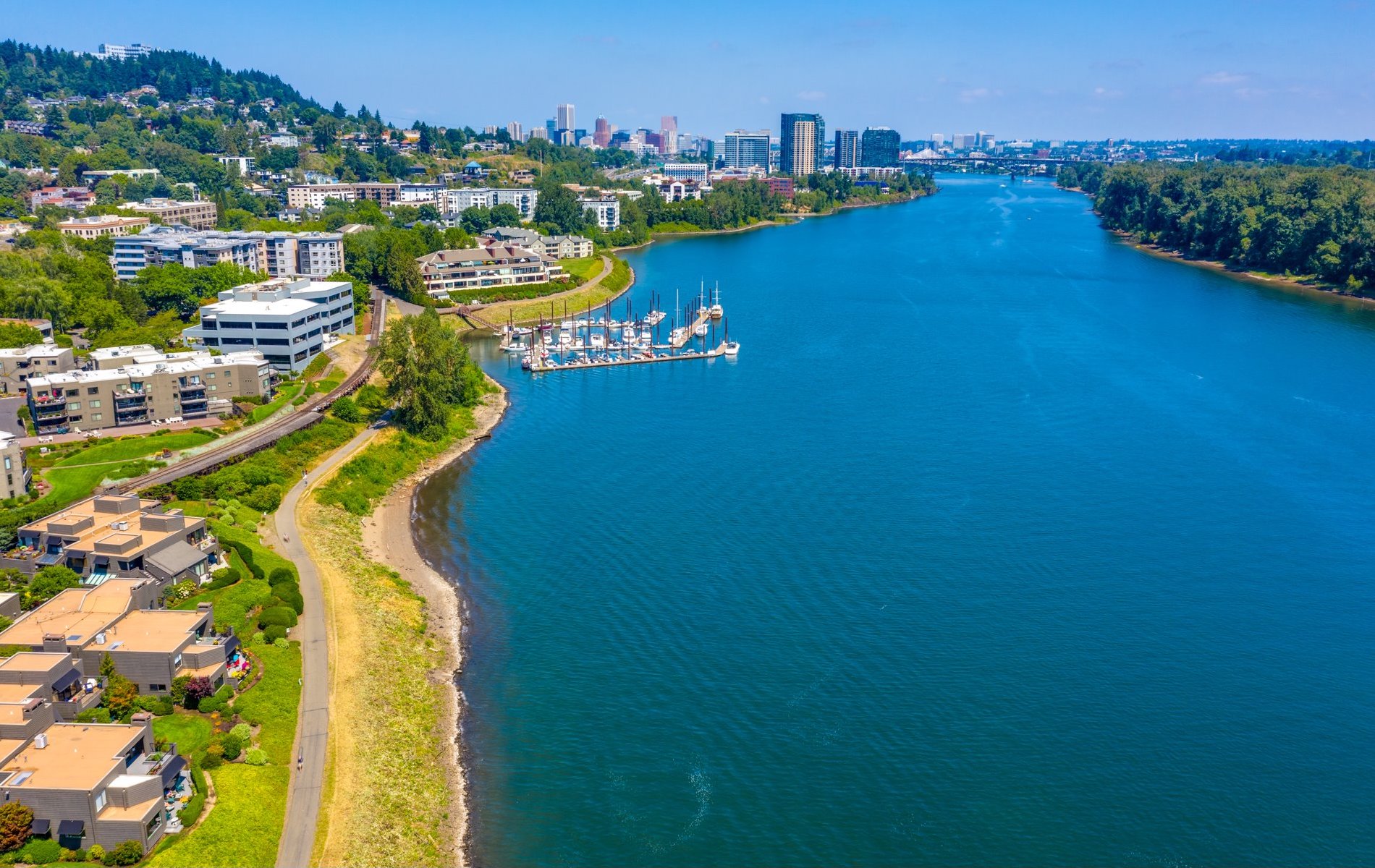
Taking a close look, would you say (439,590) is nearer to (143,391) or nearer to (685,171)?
(143,391)

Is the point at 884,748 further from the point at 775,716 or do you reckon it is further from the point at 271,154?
the point at 271,154

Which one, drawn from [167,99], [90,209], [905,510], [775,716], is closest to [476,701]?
[775,716]

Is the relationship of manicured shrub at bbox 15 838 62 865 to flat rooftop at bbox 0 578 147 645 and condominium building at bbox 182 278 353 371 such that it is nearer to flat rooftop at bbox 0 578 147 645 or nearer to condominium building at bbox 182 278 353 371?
flat rooftop at bbox 0 578 147 645

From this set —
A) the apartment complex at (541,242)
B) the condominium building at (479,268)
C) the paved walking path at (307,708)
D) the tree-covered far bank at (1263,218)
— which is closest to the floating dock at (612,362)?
the condominium building at (479,268)

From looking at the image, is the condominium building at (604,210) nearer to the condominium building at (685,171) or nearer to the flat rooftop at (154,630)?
the condominium building at (685,171)

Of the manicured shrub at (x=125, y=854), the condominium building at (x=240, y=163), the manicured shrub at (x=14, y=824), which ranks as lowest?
the manicured shrub at (x=125, y=854)

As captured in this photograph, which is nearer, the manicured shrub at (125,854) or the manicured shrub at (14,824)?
the manicured shrub at (14,824)
